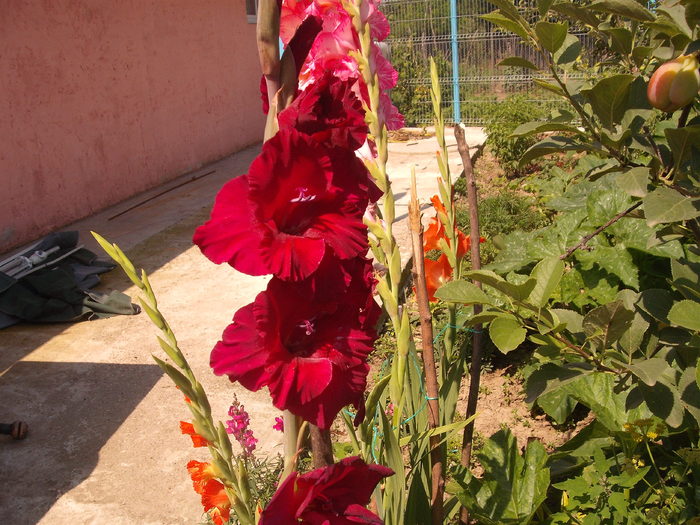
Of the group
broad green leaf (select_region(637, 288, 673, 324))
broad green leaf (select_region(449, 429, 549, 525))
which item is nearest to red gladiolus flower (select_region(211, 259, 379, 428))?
broad green leaf (select_region(637, 288, 673, 324))

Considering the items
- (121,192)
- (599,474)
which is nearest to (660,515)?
(599,474)

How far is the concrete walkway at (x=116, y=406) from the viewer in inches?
119

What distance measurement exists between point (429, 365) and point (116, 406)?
2.58m

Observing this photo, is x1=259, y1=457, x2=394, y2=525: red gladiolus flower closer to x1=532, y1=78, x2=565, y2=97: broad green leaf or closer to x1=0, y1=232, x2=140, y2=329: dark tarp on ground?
x1=532, y1=78, x2=565, y2=97: broad green leaf

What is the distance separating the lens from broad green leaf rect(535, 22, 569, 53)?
51.1 inches

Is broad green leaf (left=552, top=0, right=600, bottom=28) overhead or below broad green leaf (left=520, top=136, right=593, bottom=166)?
overhead

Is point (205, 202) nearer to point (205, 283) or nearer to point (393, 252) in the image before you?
point (205, 283)

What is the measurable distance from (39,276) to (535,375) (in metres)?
4.38

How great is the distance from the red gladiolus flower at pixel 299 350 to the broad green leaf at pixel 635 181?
0.59 meters

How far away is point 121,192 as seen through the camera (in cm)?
799

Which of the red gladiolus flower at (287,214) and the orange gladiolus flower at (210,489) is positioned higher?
the red gladiolus flower at (287,214)

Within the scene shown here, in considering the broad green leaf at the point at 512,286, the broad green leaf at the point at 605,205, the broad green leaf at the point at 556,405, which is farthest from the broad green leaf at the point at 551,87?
the broad green leaf at the point at 605,205

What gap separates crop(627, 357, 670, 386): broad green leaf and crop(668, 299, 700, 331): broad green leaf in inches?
3.3

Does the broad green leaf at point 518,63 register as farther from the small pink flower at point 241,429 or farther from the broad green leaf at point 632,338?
the small pink flower at point 241,429
